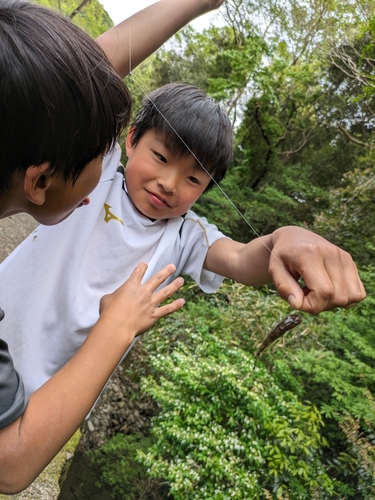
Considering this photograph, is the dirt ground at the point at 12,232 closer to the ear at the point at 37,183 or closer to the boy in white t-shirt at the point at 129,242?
the boy in white t-shirt at the point at 129,242

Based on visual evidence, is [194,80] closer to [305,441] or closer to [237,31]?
[237,31]

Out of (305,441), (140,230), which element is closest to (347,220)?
(305,441)

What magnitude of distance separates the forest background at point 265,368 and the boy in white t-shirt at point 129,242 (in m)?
0.50

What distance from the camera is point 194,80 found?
1155 cm

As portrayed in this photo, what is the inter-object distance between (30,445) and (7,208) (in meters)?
0.56

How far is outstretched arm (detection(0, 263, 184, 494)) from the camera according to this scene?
0.89m

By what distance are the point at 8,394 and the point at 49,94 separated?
0.64 metres

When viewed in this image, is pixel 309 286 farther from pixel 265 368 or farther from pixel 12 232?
pixel 12 232

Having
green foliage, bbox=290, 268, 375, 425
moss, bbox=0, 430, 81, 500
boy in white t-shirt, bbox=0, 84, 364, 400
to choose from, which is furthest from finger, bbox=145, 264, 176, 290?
green foliage, bbox=290, 268, 375, 425

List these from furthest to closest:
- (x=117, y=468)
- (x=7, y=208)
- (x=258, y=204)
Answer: (x=258, y=204), (x=117, y=468), (x=7, y=208)

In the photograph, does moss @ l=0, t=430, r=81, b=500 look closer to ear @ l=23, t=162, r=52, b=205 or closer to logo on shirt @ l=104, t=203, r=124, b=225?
logo on shirt @ l=104, t=203, r=124, b=225

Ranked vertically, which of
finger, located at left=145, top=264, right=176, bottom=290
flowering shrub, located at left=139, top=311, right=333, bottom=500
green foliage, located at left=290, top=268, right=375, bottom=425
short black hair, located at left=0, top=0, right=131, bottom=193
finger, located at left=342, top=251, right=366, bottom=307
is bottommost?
green foliage, located at left=290, top=268, right=375, bottom=425

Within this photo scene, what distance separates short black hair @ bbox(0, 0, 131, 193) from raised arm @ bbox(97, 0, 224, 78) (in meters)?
0.70

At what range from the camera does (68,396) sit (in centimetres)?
96
